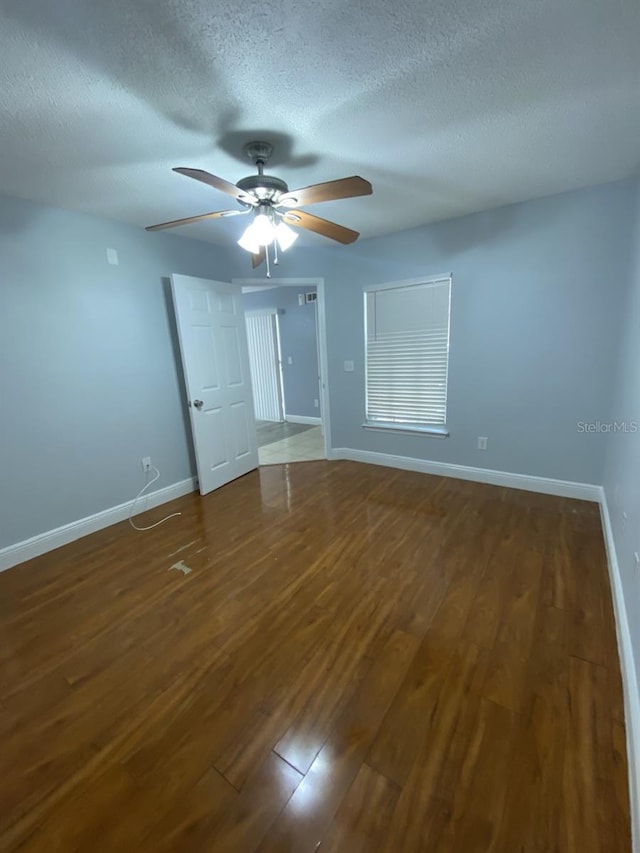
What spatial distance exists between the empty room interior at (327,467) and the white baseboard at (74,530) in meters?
0.02

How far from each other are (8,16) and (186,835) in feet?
8.20

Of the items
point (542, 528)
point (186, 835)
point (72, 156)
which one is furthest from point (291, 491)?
point (72, 156)

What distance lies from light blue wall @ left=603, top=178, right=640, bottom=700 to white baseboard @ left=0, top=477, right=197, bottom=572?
131 inches

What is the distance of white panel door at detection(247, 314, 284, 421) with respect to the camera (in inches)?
250

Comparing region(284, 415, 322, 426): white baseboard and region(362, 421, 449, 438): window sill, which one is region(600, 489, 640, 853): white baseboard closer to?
region(362, 421, 449, 438): window sill

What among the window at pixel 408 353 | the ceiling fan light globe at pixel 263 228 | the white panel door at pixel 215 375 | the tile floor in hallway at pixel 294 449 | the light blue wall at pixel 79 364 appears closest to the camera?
the ceiling fan light globe at pixel 263 228

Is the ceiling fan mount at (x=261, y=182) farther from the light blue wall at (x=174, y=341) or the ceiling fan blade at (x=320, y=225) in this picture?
the light blue wall at (x=174, y=341)

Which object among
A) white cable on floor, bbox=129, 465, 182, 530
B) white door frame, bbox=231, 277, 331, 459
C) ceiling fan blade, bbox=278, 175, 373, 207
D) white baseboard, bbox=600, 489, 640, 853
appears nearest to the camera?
white baseboard, bbox=600, 489, 640, 853

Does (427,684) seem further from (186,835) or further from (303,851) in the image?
(186,835)

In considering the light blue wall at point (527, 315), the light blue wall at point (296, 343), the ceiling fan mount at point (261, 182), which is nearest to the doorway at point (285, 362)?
the light blue wall at point (296, 343)

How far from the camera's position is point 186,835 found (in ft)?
3.35

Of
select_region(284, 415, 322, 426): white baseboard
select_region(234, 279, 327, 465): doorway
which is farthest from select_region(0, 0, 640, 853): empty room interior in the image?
select_region(284, 415, 322, 426): white baseboard

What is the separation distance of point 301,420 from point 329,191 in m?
4.85

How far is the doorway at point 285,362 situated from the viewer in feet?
18.9
